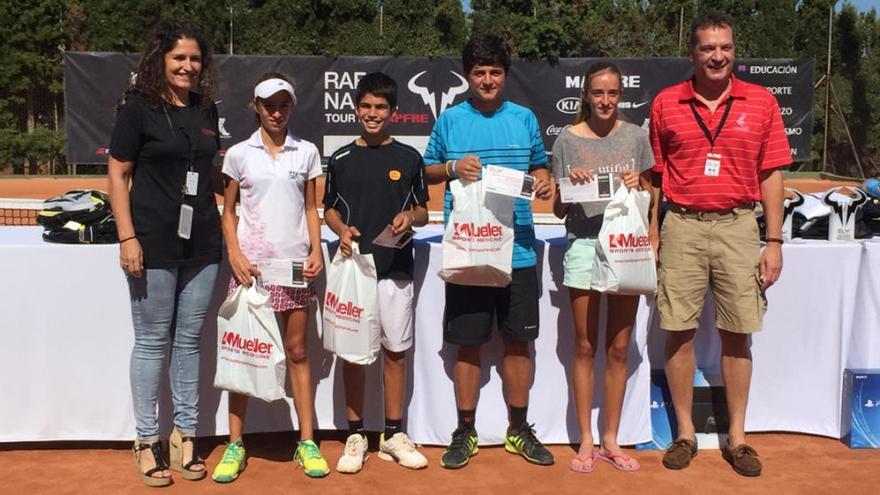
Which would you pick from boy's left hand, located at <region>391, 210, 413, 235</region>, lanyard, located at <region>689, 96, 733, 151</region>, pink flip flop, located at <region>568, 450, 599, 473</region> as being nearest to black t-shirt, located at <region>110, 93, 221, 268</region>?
boy's left hand, located at <region>391, 210, 413, 235</region>

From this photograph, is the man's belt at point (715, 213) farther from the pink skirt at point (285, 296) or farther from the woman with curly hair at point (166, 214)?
the woman with curly hair at point (166, 214)

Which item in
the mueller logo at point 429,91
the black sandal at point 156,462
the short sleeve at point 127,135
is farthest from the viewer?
the mueller logo at point 429,91

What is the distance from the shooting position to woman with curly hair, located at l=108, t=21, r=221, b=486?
328 cm

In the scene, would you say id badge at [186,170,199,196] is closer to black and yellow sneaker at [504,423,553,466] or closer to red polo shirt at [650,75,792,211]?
black and yellow sneaker at [504,423,553,466]

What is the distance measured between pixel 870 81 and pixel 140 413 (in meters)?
19.1

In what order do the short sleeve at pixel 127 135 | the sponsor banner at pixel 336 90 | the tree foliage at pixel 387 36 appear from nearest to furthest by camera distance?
the short sleeve at pixel 127 135 → the sponsor banner at pixel 336 90 → the tree foliage at pixel 387 36

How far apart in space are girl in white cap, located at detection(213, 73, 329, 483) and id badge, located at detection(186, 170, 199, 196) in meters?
0.15

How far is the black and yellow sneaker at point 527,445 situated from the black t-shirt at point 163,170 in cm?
161

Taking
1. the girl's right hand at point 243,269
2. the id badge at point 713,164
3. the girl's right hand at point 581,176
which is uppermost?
the id badge at point 713,164

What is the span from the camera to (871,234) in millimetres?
4195

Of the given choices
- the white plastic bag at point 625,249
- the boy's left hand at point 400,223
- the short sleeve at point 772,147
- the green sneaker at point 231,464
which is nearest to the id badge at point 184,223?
the boy's left hand at point 400,223

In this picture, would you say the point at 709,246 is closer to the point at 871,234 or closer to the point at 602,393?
the point at 602,393

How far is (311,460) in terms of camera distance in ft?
11.8

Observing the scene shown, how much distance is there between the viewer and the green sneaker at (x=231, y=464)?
3516mm
